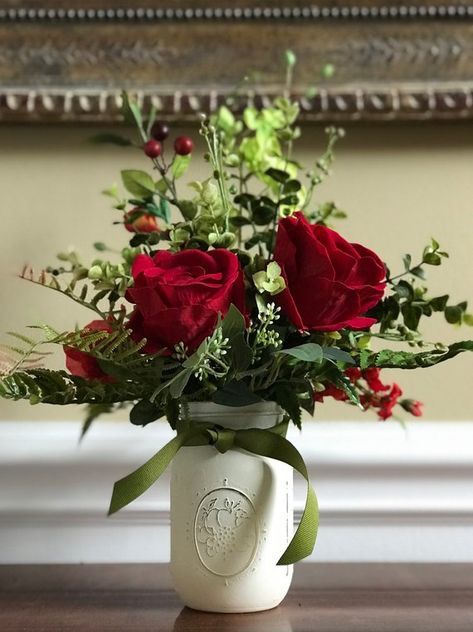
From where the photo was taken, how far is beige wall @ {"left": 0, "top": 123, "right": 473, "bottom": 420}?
29.6 inches

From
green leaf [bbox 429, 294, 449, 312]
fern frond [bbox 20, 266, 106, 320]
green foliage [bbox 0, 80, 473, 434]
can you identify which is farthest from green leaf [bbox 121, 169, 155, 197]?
green leaf [bbox 429, 294, 449, 312]

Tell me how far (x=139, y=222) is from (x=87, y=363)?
0.40 ft

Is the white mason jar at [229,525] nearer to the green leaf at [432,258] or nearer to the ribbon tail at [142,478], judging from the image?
the ribbon tail at [142,478]

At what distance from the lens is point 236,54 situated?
75cm

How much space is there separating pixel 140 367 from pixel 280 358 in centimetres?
8

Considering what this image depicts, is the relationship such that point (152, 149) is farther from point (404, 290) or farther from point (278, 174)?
point (404, 290)

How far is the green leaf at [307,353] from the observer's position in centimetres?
45

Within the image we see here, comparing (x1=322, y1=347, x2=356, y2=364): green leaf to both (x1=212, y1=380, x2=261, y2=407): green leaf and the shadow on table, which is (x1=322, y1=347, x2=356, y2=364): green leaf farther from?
the shadow on table

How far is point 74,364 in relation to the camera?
54cm

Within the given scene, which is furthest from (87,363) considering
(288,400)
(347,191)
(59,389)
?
(347,191)

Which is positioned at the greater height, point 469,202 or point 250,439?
point 469,202

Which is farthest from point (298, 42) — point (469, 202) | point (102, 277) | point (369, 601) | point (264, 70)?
point (369, 601)

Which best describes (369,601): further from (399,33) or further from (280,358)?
(399,33)

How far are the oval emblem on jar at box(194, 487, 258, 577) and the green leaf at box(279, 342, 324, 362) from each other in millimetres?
98
